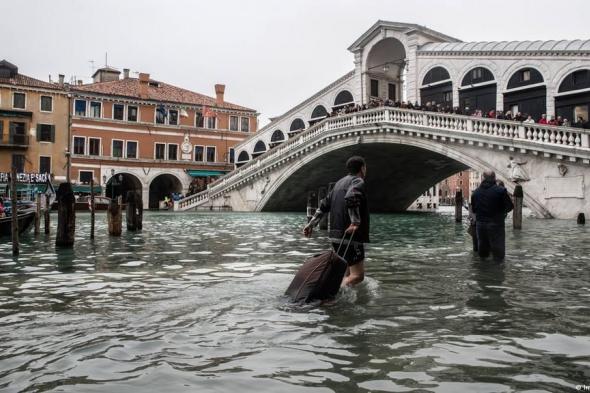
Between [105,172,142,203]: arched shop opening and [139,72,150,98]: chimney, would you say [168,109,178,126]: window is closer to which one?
[139,72,150,98]: chimney

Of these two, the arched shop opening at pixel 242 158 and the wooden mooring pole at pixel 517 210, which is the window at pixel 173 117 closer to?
the arched shop opening at pixel 242 158

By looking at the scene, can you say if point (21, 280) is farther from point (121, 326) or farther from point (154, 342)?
point (154, 342)

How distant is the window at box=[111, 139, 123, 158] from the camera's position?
39.8m

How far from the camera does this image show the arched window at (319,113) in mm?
36500

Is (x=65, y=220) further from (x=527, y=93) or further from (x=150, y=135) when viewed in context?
(x=150, y=135)

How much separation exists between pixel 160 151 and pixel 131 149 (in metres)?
2.16

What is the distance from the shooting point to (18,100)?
36469 millimetres

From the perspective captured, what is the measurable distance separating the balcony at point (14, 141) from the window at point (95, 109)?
15.5 feet

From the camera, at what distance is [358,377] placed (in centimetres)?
315

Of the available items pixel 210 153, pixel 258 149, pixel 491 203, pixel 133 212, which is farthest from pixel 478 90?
pixel 210 153

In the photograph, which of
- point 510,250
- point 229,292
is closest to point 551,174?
point 510,250

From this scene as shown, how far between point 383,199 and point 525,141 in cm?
1816

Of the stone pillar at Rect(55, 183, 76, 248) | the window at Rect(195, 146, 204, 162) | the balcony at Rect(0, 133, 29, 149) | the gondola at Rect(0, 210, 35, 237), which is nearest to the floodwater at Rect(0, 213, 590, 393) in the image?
the stone pillar at Rect(55, 183, 76, 248)

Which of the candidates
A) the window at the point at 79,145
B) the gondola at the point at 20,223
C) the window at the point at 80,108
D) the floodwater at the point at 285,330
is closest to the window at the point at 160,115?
the window at the point at 80,108
